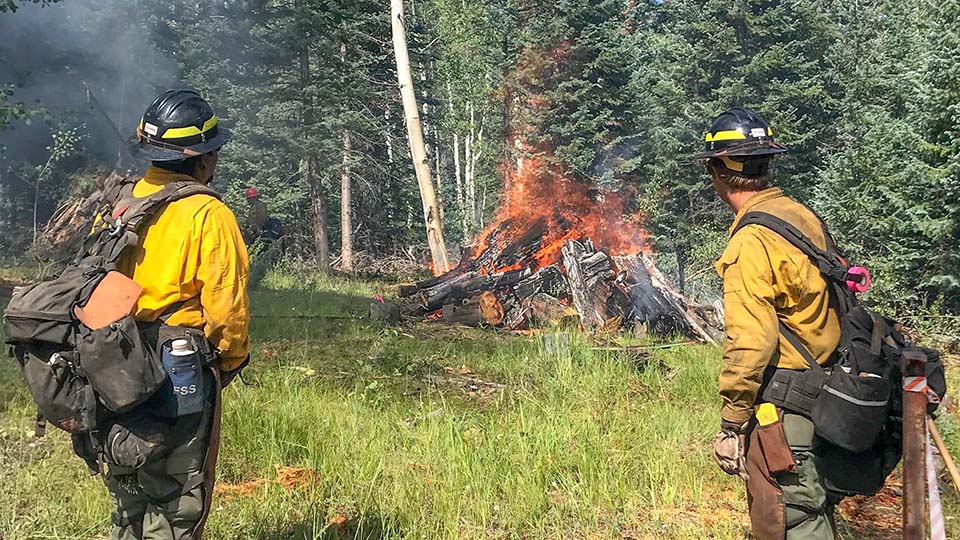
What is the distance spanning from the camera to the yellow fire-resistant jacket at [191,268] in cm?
267

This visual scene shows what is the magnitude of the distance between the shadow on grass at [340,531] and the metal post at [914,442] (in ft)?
7.97

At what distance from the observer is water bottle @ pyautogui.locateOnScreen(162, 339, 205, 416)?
261 cm

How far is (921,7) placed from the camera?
66.2 feet

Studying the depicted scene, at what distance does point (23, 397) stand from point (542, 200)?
1776cm

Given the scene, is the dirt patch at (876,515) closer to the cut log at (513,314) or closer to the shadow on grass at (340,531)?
the shadow on grass at (340,531)

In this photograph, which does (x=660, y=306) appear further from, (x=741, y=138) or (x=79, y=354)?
(x=79, y=354)

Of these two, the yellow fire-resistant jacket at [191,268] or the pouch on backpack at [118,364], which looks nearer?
the pouch on backpack at [118,364]

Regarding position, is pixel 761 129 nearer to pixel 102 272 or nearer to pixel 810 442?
pixel 810 442

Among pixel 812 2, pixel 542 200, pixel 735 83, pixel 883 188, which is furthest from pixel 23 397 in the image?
pixel 812 2

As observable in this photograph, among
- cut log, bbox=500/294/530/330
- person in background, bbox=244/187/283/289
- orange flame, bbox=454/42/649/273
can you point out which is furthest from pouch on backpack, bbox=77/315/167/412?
orange flame, bbox=454/42/649/273

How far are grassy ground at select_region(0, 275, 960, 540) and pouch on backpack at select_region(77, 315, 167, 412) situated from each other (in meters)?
1.54

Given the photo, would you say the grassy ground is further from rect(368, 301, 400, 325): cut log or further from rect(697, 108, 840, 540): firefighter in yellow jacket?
rect(368, 301, 400, 325): cut log

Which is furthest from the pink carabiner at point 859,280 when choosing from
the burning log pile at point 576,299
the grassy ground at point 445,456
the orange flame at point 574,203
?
the orange flame at point 574,203

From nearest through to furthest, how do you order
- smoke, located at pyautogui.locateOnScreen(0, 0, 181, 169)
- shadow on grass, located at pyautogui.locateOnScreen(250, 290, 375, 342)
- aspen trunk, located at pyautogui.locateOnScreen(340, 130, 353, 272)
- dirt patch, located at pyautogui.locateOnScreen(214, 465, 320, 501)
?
dirt patch, located at pyautogui.locateOnScreen(214, 465, 320, 501)
shadow on grass, located at pyautogui.locateOnScreen(250, 290, 375, 342)
smoke, located at pyautogui.locateOnScreen(0, 0, 181, 169)
aspen trunk, located at pyautogui.locateOnScreen(340, 130, 353, 272)
